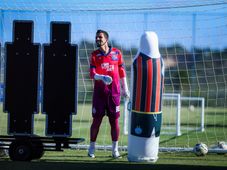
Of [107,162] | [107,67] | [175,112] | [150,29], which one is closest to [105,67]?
[107,67]

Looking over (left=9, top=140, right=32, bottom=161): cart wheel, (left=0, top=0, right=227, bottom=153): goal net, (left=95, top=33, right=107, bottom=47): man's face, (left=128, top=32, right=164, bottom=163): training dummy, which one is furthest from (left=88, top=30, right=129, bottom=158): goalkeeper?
(left=0, top=0, right=227, bottom=153): goal net

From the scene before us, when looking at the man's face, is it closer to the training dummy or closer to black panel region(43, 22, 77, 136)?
black panel region(43, 22, 77, 136)

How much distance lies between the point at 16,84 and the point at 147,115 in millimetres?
1862

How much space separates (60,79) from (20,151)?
1.04 meters

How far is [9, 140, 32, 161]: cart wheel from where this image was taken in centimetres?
774

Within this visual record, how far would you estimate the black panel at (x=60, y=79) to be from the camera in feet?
26.0

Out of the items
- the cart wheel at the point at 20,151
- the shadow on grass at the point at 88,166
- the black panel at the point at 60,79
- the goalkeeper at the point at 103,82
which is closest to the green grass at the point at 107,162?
the shadow on grass at the point at 88,166

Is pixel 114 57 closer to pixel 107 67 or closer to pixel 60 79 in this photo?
pixel 107 67

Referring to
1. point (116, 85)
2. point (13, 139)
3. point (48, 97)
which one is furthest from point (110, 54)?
point (13, 139)

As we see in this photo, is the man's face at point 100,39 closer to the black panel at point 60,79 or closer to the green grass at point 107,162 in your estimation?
the black panel at point 60,79

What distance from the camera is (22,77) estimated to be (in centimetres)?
800

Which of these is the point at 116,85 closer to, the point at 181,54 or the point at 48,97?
the point at 48,97

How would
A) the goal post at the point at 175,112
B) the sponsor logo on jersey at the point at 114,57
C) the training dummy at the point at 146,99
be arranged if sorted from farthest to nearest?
the goal post at the point at 175,112 → the sponsor logo on jersey at the point at 114,57 → the training dummy at the point at 146,99

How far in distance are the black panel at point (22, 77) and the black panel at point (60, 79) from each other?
6.2 inches
